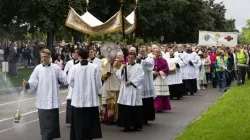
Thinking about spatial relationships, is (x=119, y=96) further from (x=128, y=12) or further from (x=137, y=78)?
(x=128, y=12)

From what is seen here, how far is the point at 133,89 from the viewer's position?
1216cm

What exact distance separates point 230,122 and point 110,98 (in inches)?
117

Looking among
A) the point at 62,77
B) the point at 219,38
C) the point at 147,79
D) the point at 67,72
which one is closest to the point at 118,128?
the point at 147,79

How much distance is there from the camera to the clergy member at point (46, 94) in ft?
32.5

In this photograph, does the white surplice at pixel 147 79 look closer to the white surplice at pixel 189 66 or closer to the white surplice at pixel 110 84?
the white surplice at pixel 110 84

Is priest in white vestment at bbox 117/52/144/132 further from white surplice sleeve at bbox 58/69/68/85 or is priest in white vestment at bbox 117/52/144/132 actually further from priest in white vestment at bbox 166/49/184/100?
priest in white vestment at bbox 166/49/184/100

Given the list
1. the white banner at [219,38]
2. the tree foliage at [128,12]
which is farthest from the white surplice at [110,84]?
the white banner at [219,38]

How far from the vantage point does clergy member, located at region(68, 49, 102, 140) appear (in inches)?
396

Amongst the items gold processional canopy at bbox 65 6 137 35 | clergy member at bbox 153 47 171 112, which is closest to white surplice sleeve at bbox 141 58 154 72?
gold processional canopy at bbox 65 6 137 35

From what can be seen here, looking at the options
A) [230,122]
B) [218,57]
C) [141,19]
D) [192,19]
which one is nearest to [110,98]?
[230,122]

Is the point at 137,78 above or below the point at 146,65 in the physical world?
below

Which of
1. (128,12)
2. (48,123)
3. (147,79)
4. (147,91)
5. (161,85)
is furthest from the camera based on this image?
(128,12)

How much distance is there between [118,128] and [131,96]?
1.03 meters

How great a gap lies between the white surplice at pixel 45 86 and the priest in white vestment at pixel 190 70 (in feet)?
39.3
